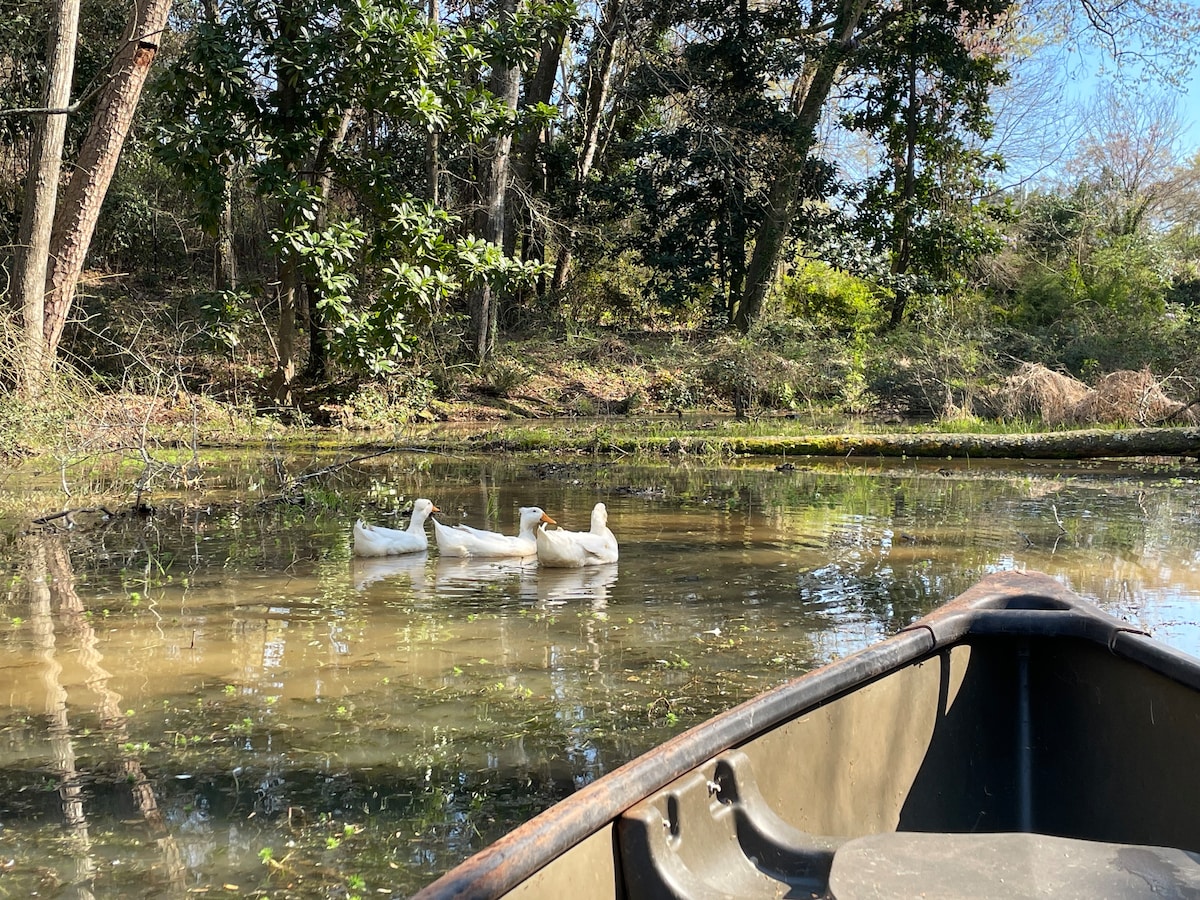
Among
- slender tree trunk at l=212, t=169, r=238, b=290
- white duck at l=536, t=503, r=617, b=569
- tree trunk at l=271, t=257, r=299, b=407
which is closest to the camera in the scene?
white duck at l=536, t=503, r=617, b=569

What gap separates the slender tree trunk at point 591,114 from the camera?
23406 mm

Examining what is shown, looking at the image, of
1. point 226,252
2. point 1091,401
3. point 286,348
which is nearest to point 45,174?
point 286,348

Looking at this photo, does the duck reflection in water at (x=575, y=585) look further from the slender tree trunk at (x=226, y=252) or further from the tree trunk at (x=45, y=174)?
the slender tree trunk at (x=226, y=252)

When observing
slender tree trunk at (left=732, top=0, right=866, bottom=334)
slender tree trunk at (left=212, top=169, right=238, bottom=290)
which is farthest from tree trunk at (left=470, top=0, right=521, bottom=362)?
slender tree trunk at (left=732, top=0, right=866, bottom=334)

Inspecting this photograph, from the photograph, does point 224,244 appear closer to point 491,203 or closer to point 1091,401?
point 491,203

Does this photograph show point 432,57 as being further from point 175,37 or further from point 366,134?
point 175,37

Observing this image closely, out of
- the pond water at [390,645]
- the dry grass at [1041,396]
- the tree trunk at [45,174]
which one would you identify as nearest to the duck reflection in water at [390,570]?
the pond water at [390,645]

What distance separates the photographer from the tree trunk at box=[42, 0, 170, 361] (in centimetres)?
1252

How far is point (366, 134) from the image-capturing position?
20656mm

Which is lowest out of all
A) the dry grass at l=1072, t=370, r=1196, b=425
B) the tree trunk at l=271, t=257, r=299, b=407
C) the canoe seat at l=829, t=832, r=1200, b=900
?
the canoe seat at l=829, t=832, r=1200, b=900

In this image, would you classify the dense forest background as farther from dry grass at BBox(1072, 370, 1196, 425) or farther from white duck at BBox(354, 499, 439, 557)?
white duck at BBox(354, 499, 439, 557)

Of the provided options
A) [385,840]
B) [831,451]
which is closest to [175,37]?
[831,451]

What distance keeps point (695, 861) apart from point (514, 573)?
5171 mm

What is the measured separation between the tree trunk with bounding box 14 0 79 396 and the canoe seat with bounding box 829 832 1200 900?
1216 centimetres
